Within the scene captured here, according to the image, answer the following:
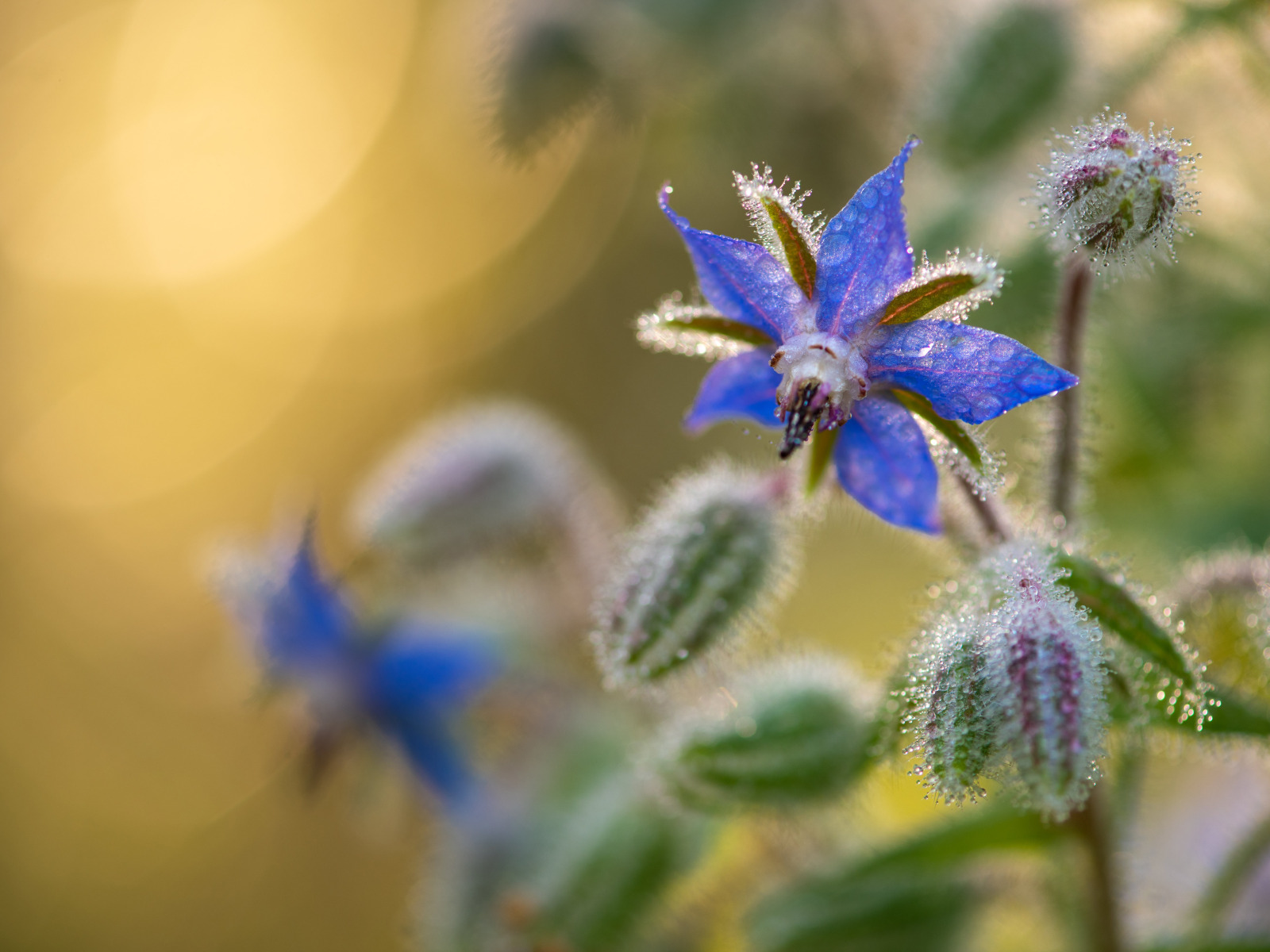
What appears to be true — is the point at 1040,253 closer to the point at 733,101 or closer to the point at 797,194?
the point at 797,194

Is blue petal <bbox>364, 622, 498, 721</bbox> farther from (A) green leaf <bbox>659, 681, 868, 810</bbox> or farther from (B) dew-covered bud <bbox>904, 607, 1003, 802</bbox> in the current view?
(B) dew-covered bud <bbox>904, 607, 1003, 802</bbox>

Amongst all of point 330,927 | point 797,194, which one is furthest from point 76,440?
point 797,194

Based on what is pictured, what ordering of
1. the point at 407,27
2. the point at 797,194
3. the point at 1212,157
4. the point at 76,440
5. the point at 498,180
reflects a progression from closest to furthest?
the point at 797,194 < the point at 1212,157 < the point at 498,180 < the point at 407,27 < the point at 76,440

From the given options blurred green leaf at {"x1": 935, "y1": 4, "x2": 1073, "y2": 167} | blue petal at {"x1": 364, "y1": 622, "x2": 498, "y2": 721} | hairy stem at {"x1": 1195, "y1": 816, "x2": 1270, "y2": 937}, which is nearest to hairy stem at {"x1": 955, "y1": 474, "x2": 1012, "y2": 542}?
hairy stem at {"x1": 1195, "y1": 816, "x2": 1270, "y2": 937}

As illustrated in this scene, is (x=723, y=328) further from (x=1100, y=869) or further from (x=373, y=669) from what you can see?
(x=373, y=669)

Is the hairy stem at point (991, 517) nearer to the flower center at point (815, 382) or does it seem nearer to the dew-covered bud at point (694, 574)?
the flower center at point (815, 382)

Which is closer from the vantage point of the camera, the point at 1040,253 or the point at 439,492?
the point at 1040,253
